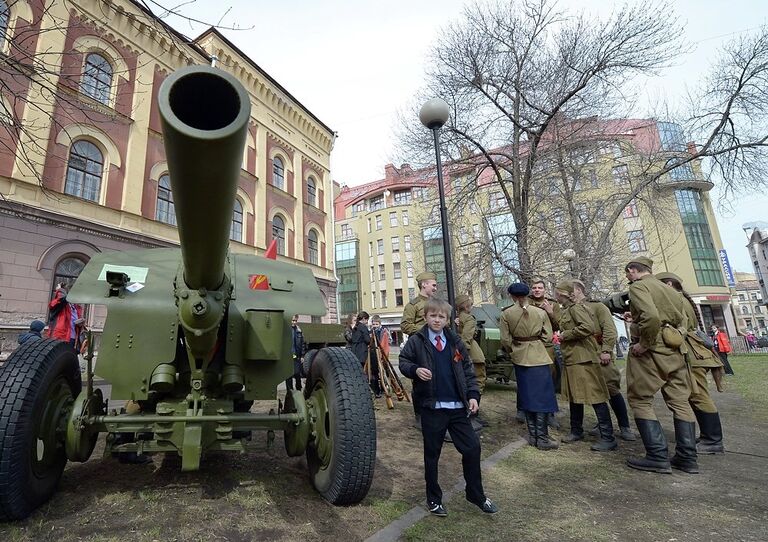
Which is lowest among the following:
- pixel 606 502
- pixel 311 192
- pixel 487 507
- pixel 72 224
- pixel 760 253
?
pixel 606 502

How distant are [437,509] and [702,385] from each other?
354 cm

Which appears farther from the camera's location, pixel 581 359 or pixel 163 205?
pixel 163 205

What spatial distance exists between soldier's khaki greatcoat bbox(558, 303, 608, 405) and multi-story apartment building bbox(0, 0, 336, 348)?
500 cm

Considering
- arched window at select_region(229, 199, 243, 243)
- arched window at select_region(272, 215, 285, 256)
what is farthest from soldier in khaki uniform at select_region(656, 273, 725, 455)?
arched window at select_region(272, 215, 285, 256)

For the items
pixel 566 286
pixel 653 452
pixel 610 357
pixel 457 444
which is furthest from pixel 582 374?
pixel 457 444

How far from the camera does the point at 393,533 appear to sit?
8.14ft

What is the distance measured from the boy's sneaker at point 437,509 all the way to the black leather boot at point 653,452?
7.16 ft

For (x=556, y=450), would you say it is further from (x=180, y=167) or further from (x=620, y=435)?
(x=180, y=167)

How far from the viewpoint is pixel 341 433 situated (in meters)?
2.68

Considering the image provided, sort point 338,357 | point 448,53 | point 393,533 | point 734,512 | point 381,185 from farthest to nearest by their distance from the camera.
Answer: point 381,185 < point 448,53 < point 338,357 < point 734,512 < point 393,533

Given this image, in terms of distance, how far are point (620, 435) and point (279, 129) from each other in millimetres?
20317

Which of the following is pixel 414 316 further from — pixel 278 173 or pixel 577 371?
pixel 278 173

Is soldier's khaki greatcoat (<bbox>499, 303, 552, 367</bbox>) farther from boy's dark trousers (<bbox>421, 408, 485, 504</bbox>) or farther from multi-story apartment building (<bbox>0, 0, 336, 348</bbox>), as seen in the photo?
multi-story apartment building (<bbox>0, 0, 336, 348</bbox>)

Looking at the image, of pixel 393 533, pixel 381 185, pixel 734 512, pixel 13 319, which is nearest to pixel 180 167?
pixel 393 533
